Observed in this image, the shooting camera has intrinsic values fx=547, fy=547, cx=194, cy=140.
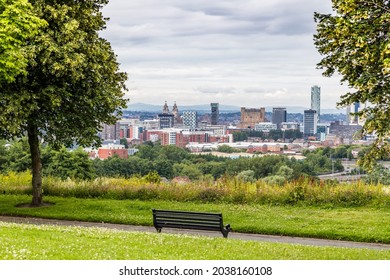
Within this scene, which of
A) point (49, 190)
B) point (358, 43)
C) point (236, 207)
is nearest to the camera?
point (358, 43)

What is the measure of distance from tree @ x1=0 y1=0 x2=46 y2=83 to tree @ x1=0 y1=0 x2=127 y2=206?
1285 millimetres

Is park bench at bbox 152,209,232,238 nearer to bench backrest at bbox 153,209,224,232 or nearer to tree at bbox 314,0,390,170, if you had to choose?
bench backrest at bbox 153,209,224,232

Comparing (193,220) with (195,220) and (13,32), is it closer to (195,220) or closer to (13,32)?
(195,220)

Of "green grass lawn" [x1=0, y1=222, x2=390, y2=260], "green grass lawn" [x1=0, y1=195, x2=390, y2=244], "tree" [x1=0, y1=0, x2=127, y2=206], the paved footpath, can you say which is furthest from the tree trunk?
"green grass lawn" [x1=0, y1=222, x2=390, y2=260]

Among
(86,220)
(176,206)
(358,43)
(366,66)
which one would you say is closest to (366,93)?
(366,66)

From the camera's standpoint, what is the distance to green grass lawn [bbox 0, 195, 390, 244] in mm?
17328

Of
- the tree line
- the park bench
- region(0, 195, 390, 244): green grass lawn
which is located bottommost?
the tree line

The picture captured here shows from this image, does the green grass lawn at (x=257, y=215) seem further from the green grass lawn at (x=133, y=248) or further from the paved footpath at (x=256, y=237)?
the green grass lawn at (x=133, y=248)

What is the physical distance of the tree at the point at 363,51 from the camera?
14.6m

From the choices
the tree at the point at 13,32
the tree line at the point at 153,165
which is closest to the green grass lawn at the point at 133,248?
the tree at the point at 13,32

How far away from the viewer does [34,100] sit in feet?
65.3

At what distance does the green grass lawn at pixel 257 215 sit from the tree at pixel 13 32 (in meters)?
5.96

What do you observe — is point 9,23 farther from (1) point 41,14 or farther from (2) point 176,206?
(2) point 176,206

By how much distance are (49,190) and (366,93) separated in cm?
1540
